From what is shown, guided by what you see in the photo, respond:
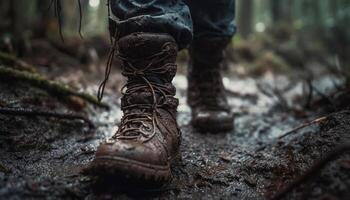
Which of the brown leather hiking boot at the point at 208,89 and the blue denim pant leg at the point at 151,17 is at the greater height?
the blue denim pant leg at the point at 151,17

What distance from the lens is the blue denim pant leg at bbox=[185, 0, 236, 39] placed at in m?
2.38

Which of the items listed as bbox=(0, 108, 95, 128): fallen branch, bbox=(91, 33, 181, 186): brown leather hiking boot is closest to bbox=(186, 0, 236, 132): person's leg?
bbox=(91, 33, 181, 186): brown leather hiking boot

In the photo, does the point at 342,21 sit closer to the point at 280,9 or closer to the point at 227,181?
the point at 280,9

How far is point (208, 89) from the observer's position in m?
2.62

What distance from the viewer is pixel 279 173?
166cm

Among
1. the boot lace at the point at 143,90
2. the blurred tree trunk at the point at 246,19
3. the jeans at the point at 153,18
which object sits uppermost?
the jeans at the point at 153,18

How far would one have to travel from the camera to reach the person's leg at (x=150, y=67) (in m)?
1.56

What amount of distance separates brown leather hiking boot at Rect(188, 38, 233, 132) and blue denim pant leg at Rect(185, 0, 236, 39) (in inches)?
2.5

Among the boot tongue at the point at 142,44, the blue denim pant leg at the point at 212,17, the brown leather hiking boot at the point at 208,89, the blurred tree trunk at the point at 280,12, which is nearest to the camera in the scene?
the boot tongue at the point at 142,44

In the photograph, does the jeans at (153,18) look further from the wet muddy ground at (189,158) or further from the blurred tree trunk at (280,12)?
the blurred tree trunk at (280,12)

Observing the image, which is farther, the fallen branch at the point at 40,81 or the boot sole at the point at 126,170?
the fallen branch at the point at 40,81

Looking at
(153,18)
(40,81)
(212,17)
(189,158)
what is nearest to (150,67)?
(153,18)

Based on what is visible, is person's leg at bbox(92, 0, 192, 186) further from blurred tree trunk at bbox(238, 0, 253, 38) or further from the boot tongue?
blurred tree trunk at bbox(238, 0, 253, 38)

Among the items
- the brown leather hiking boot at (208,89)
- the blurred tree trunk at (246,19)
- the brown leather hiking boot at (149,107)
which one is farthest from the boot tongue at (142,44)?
the blurred tree trunk at (246,19)
